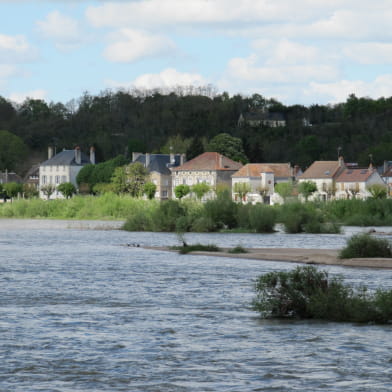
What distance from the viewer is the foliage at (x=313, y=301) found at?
22750mm

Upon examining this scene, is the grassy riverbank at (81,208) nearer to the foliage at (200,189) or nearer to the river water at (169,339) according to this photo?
the foliage at (200,189)

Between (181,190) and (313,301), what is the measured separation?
435ft

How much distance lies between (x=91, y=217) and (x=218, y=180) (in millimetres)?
62030

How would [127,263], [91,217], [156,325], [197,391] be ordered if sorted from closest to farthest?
[197,391] < [156,325] < [127,263] < [91,217]

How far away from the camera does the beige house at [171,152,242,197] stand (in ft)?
522

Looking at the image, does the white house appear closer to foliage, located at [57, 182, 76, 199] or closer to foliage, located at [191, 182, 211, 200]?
foliage, located at [57, 182, 76, 199]

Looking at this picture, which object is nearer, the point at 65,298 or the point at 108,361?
the point at 108,361

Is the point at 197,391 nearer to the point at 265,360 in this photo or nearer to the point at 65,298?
the point at 265,360

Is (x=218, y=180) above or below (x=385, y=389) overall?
above

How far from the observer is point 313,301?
23.3m

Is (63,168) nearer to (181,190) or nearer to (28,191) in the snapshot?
(28,191)

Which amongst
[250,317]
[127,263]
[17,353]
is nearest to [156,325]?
[250,317]

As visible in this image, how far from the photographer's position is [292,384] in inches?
651

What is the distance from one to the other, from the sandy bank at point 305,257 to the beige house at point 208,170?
11022cm
